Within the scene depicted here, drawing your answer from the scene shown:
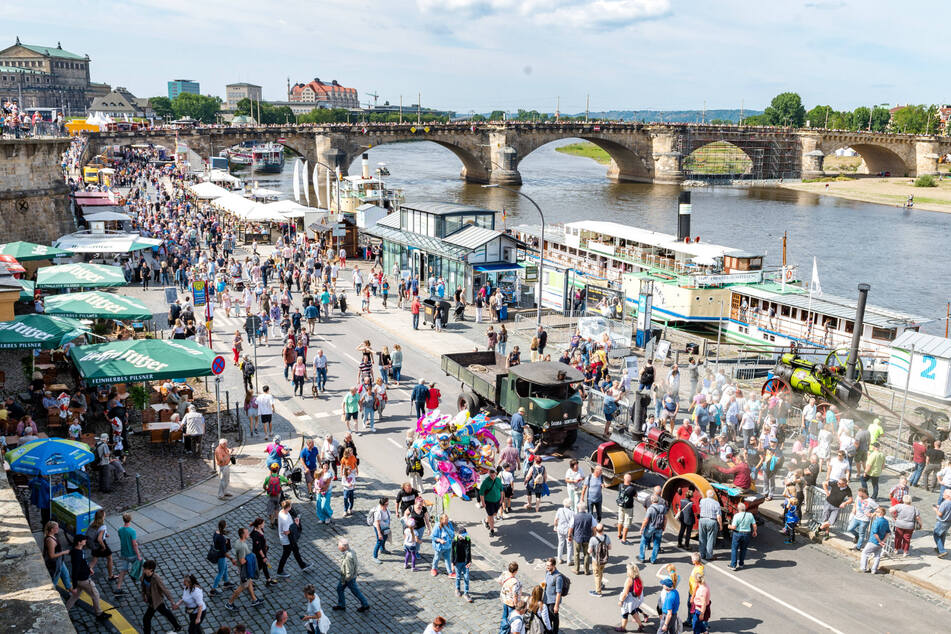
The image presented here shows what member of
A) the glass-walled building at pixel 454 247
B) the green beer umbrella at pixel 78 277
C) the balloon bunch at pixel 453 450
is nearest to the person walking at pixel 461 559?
the balloon bunch at pixel 453 450

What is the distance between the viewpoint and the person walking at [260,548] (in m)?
13.2

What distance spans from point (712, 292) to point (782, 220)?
54.5m

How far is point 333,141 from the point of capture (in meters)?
103

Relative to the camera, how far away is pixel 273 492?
15.3 metres

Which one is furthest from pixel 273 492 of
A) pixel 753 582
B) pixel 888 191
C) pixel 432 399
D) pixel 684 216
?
pixel 888 191

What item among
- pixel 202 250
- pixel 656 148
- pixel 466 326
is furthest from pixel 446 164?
pixel 466 326

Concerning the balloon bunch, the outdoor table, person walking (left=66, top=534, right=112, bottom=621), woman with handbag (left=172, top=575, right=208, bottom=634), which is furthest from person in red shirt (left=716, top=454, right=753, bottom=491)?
the outdoor table

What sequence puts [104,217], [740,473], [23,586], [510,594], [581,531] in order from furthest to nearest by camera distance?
1. [104,217]
2. [740,473]
3. [581,531]
4. [510,594]
5. [23,586]

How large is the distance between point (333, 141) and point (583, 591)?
9563cm

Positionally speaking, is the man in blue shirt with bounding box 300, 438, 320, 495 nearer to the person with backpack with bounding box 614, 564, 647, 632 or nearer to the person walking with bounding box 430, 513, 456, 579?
the person walking with bounding box 430, 513, 456, 579

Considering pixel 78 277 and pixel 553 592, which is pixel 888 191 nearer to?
pixel 78 277

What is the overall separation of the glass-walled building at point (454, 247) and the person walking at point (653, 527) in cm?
2017

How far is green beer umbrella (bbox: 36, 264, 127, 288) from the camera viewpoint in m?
25.4

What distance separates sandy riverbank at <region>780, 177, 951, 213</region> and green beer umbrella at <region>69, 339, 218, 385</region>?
321ft
